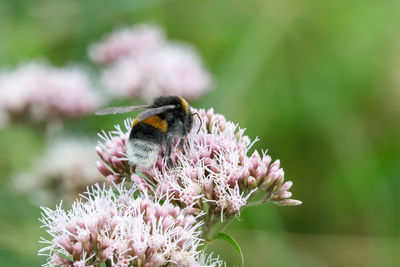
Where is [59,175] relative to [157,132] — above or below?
above

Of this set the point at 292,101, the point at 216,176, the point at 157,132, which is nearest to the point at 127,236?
the point at 216,176

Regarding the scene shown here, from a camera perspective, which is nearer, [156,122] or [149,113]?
[149,113]

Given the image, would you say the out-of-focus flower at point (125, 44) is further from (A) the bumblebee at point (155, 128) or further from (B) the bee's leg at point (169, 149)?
(B) the bee's leg at point (169, 149)

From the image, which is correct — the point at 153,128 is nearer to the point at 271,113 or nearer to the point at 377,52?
the point at 271,113

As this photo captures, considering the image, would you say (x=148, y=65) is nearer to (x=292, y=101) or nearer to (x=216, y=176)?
(x=292, y=101)

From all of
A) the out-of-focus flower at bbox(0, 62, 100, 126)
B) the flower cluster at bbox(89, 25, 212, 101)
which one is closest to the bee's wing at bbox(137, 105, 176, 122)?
the flower cluster at bbox(89, 25, 212, 101)

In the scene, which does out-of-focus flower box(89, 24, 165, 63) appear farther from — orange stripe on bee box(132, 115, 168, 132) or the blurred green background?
orange stripe on bee box(132, 115, 168, 132)
